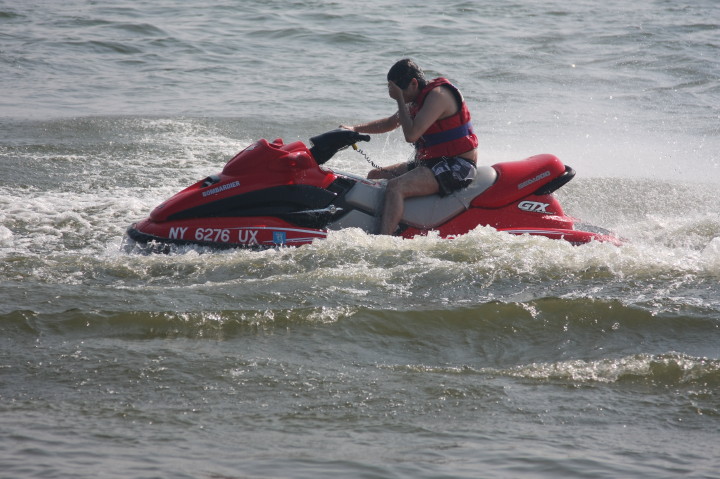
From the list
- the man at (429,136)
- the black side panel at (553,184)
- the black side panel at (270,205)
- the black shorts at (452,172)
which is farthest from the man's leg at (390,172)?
the black side panel at (553,184)

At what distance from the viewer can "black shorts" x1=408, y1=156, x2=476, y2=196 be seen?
21.2ft

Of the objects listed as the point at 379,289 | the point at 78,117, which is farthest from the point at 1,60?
the point at 379,289

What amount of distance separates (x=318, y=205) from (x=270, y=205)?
1.13 ft

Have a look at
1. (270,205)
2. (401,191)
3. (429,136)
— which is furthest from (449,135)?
(270,205)

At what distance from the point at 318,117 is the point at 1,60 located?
18.6ft

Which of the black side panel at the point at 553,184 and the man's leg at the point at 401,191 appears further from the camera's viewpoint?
the black side panel at the point at 553,184

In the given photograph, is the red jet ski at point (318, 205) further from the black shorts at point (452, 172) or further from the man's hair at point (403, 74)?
the man's hair at point (403, 74)

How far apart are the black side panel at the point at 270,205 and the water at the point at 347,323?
0.27 m

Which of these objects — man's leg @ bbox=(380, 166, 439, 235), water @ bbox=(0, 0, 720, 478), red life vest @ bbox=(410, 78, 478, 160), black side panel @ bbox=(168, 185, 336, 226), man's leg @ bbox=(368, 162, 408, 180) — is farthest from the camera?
man's leg @ bbox=(368, 162, 408, 180)

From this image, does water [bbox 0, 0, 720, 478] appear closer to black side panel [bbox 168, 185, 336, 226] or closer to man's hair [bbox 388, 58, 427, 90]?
black side panel [bbox 168, 185, 336, 226]

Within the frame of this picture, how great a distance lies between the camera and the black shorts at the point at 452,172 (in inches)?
254

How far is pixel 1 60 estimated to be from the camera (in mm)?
14281

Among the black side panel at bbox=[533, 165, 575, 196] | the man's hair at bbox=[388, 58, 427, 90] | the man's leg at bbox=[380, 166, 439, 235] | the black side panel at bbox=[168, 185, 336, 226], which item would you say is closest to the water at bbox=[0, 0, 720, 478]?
the man's leg at bbox=[380, 166, 439, 235]

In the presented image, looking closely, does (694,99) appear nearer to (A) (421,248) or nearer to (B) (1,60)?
(A) (421,248)
